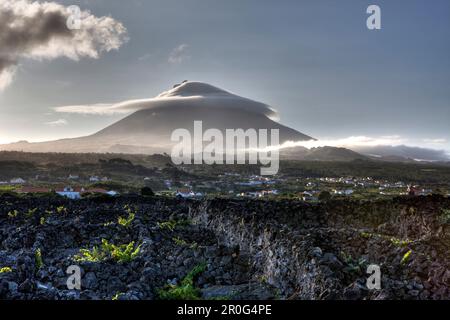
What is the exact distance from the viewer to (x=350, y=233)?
1736cm

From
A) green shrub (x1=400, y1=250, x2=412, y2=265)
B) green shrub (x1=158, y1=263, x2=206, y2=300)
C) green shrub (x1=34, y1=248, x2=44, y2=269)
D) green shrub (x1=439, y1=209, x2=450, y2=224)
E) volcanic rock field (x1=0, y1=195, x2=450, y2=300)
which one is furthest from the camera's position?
green shrub (x1=439, y1=209, x2=450, y2=224)

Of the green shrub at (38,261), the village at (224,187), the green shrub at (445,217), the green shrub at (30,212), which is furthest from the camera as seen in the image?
the village at (224,187)

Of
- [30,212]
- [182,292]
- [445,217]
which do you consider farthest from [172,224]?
[445,217]

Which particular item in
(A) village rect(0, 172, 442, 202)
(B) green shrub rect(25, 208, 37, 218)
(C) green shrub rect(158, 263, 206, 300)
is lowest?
(A) village rect(0, 172, 442, 202)

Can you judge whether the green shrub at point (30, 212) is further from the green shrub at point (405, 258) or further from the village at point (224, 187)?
the village at point (224, 187)

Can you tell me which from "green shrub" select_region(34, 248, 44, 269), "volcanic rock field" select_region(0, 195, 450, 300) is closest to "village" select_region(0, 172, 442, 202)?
"volcanic rock field" select_region(0, 195, 450, 300)

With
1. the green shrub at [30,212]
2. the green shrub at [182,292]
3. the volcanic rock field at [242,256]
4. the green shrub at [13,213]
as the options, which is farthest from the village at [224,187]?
the green shrub at [182,292]

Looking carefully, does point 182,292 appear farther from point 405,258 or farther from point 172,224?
point 172,224

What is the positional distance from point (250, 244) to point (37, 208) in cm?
2409

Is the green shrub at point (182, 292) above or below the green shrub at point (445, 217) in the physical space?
below

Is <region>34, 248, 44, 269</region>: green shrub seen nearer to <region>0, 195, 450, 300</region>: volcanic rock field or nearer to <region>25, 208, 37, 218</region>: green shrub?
<region>0, 195, 450, 300</region>: volcanic rock field

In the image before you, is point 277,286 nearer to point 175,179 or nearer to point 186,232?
point 186,232

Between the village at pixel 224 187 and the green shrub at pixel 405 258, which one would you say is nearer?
the green shrub at pixel 405 258
